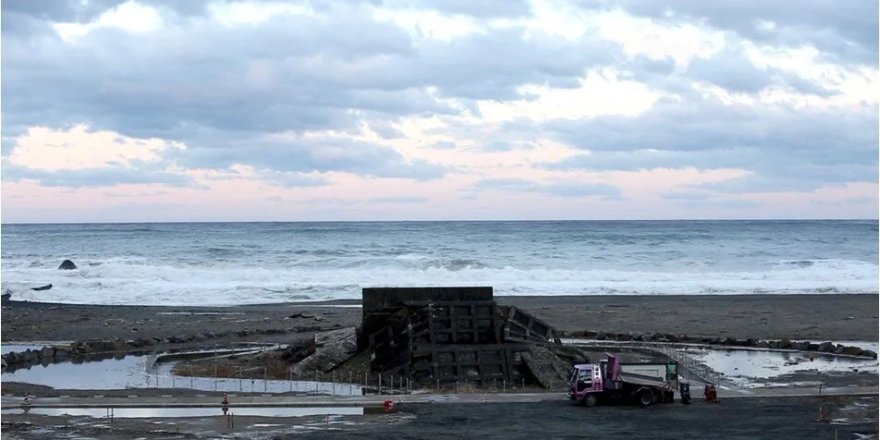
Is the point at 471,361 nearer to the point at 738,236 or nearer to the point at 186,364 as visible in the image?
the point at 186,364

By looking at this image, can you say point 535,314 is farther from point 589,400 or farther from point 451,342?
point 589,400

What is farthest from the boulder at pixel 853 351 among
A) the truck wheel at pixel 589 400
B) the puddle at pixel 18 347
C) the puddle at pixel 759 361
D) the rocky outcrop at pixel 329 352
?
the puddle at pixel 18 347

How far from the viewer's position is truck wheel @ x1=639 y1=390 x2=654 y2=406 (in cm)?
3263

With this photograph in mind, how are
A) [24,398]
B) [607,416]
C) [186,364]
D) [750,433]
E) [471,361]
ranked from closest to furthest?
[750,433] → [607,416] → [24,398] → [471,361] → [186,364]

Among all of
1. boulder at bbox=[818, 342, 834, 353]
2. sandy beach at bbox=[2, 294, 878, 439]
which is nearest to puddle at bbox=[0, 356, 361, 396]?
sandy beach at bbox=[2, 294, 878, 439]

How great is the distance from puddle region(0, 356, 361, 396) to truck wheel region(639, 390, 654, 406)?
8531 mm

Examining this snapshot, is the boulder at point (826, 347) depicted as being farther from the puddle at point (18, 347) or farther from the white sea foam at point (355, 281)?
the white sea foam at point (355, 281)

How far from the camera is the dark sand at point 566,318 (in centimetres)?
5312

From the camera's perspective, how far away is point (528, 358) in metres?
37.7

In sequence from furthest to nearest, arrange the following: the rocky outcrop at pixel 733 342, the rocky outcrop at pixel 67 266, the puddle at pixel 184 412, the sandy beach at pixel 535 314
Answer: the rocky outcrop at pixel 67 266, the rocky outcrop at pixel 733 342, the puddle at pixel 184 412, the sandy beach at pixel 535 314

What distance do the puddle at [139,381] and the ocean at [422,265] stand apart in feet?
115

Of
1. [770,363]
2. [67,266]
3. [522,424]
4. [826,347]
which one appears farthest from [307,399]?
[67,266]

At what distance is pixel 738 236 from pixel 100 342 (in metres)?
136

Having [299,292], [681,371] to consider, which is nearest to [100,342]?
[681,371]
